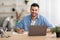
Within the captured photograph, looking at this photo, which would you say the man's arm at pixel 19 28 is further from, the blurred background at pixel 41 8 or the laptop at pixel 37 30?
the blurred background at pixel 41 8

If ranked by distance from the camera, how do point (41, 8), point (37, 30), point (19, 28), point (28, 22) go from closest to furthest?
point (37, 30), point (19, 28), point (28, 22), point (41, 8)

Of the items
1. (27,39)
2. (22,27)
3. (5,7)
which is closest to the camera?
(27,39)

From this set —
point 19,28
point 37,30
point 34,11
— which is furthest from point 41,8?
point 37,30

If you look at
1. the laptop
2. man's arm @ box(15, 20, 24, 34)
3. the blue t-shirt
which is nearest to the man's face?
the blue t-shirt

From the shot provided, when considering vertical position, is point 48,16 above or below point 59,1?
below

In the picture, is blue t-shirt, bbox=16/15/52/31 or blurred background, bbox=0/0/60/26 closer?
blue t-shirt, bbox=16/15/52/31

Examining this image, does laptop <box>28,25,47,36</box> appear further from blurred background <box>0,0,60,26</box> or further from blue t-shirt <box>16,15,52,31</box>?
blurred background <box>0,0,60,26</box>

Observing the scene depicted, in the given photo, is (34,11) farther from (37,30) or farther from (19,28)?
(37,30)

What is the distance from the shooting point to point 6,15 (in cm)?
610

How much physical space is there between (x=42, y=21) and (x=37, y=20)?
115mm

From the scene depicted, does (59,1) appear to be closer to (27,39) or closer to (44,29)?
(44,29)

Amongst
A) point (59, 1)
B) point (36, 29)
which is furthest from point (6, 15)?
point (36, 29)

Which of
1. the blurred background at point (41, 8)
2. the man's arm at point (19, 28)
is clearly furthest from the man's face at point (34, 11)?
the blurred background at point (41, 8)

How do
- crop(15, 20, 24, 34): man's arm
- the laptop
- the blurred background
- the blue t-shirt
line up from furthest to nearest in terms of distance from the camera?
1. the blurred background
2. the blue t-shirt
3. crop(15, 20, 24, 34): man's arm
4. the laptop
